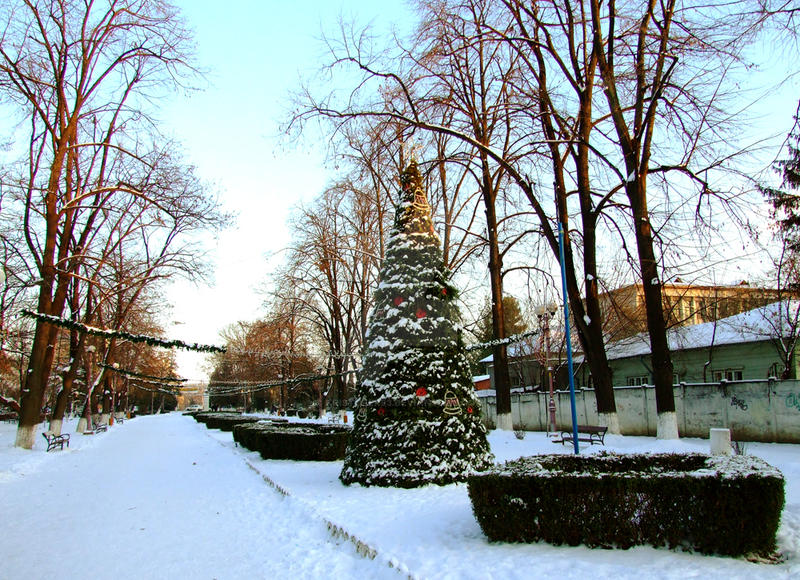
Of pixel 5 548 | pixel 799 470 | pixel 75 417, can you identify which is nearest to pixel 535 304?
pixel 799 470

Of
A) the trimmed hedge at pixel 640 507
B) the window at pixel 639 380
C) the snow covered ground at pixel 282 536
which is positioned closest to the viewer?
the trimmed hedge at pixel 640 507

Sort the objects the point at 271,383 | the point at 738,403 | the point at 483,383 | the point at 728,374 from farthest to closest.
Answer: the point at 483,383
the point at 728,374
the point at 271,383
the point at 738,403

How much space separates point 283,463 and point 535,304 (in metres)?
13.0

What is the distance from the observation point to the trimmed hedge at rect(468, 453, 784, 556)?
4.91 m

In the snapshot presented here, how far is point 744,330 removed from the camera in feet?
86.6

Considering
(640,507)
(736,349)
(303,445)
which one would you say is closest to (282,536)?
(640,507)

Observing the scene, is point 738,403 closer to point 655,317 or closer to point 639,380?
point 655,317

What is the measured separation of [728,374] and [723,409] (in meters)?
11.7

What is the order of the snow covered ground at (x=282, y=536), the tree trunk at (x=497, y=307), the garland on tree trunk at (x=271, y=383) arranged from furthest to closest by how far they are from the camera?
the tree trunk at (x=497, y=307)
the garland on tree trunk at (x=271, y=383)
the snow covered ground at (x=282, y=536)

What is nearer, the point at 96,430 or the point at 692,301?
the point at 96,430

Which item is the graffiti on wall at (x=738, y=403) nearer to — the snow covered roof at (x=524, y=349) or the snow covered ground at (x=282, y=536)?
the snow covered ground at (x=282, y=536)

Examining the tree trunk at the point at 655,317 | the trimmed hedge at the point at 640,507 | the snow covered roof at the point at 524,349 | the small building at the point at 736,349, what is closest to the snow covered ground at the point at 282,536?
the trimmed hedge at the point at 640,507

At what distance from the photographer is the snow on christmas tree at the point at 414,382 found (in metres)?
9.62

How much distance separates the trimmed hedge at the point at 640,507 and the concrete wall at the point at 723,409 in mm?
11679
